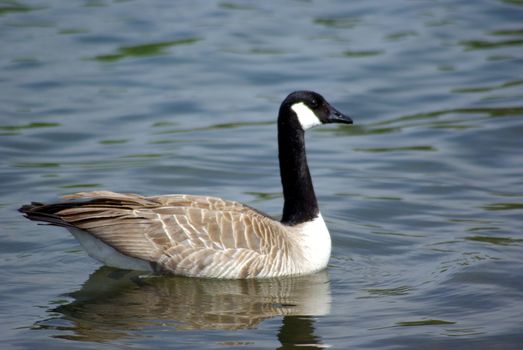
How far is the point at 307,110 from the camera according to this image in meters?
11.1

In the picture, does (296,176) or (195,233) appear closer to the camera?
(195,233)

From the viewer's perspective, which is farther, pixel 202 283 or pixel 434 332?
pixel 202 283

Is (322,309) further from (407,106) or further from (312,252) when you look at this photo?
(407,106)

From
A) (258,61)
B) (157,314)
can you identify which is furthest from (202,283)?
(258,61)

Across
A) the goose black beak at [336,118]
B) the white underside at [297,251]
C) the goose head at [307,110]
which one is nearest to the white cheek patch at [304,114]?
the goose head at [307,110]

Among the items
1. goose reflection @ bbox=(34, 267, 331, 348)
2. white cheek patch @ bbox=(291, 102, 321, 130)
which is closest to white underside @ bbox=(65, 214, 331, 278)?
goose reflection @ bbox=(34, 267, 331, 348)

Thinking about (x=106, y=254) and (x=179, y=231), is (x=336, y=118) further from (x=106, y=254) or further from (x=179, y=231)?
(x=106, y=254)

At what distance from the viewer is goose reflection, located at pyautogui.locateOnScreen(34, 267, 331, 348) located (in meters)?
9.21

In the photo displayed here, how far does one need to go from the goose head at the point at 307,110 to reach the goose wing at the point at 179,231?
118cm

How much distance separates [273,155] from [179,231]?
4.84 meters

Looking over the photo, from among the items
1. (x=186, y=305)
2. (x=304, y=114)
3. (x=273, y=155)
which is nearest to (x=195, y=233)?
(x=186, y=305)

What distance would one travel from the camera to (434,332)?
917 cm

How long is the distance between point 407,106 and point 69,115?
554cm

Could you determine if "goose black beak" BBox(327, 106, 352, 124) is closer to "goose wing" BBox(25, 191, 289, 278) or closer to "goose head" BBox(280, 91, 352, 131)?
"goose head" BBox(280, 91, 352, 131)
